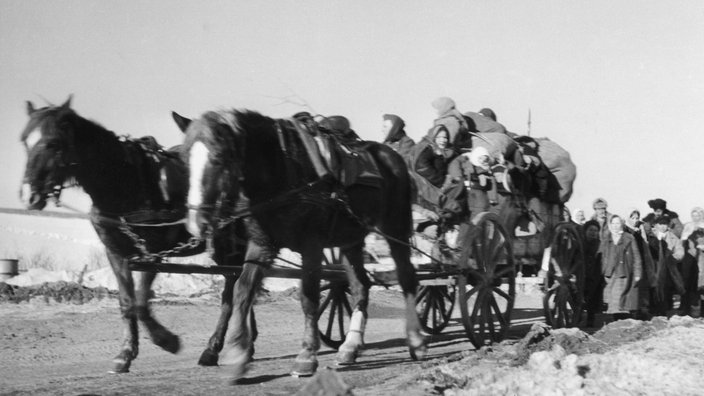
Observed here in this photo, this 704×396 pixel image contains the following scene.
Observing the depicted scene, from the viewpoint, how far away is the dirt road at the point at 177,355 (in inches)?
310

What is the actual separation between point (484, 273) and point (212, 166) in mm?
4081

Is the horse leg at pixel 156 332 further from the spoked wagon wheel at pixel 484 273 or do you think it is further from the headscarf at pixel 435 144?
the headscarf at pixel 435 144

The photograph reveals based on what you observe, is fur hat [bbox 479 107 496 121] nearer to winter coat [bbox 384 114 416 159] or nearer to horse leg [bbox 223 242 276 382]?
winter coat [bbox 384 114 416 159]

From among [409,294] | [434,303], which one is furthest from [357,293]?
[434,303]

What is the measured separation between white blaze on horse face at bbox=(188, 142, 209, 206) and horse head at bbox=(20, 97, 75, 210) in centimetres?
138

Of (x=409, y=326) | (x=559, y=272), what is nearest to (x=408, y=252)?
(x=409, y=326)

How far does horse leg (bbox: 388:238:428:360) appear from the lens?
9867mm

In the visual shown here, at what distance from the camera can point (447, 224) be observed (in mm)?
11250

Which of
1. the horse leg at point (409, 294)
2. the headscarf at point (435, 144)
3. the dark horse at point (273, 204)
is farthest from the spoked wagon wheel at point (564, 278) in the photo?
the dark horse at point (273, 204)

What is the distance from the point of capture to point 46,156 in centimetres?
860

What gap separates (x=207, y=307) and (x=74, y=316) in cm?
263

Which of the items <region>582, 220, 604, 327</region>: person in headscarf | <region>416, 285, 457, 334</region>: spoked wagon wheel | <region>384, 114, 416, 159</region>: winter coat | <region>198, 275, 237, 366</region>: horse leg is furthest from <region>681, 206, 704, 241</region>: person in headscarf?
<region>198, 275, 237, 366</region>: horse leg

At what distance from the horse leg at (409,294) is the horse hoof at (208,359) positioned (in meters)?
1.94

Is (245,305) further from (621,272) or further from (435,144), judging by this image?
(621,272)
